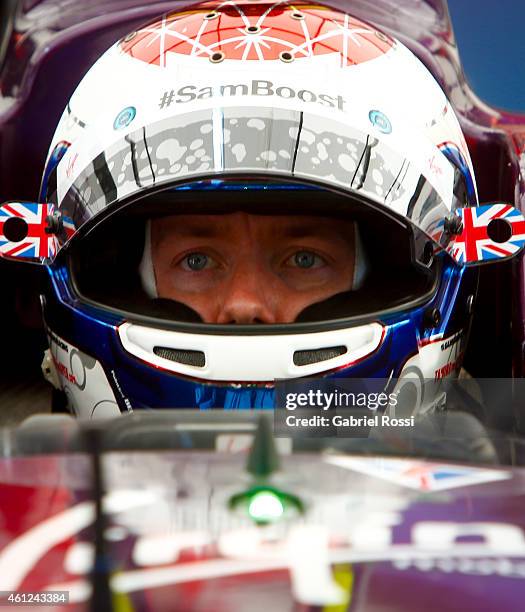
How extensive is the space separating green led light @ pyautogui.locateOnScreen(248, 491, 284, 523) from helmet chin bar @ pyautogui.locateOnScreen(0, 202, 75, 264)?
0.78 meters

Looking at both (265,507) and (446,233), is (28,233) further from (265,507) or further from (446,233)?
(265,507)

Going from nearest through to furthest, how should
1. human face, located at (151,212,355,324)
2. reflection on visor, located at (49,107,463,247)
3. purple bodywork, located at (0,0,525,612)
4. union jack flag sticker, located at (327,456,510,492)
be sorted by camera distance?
purple bodywork, located at (0,0,525,612) → union jack flag sticker, located at (327,456,510,492) → reflection on visor, located at (49,107,463,247) → human face, located at (151,212,355,324)

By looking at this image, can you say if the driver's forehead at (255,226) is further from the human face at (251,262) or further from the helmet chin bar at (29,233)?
the helmet chin bar at (29,233)

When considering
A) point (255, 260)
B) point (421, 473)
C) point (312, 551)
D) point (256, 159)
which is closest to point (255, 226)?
point (255, 260)

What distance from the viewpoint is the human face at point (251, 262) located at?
1.33m

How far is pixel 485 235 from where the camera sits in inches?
53.2

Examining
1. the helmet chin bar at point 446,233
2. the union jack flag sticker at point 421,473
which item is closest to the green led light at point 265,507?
the union jack flag sticker at point 421,473

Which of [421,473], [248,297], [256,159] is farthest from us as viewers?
[248,297]

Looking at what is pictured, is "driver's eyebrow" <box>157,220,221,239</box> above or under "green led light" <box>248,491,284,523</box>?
above

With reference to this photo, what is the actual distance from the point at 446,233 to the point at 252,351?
0.32m

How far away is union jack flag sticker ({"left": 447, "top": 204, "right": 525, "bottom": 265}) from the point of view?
1.35 m

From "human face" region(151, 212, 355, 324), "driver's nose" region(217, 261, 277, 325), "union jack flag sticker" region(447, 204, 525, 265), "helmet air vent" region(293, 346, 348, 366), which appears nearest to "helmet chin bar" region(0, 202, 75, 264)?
"human face" region(151, 212, 355, 324)

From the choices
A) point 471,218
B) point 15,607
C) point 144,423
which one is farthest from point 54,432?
point 471,218

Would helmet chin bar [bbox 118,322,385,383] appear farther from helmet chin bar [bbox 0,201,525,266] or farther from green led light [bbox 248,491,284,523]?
green led light [bbox 248,491,284,523]
